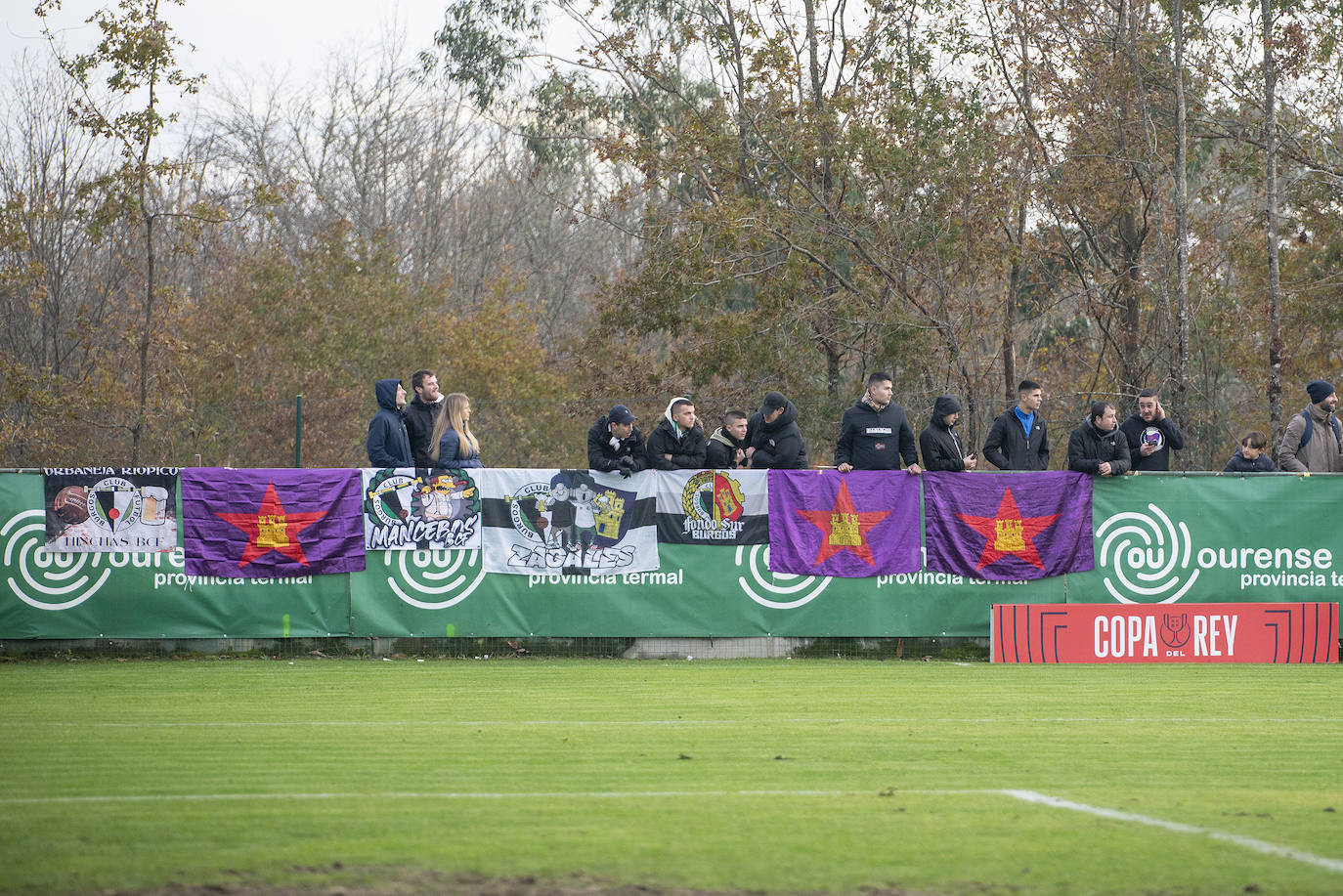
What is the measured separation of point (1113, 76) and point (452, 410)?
16.3 metres

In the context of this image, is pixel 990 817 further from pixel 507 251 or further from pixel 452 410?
pixel 507 251

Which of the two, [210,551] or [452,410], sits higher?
[452,410]

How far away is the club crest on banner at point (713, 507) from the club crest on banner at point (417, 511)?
216 centimetres

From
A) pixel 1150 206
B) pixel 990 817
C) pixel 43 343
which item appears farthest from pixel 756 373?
pixel 990 817

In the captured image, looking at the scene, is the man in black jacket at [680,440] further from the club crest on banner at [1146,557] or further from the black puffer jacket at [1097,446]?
the club crest on banner at [1146,557]

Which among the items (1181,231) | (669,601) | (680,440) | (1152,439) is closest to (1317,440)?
(1152,439)

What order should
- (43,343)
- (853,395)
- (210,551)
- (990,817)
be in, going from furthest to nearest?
(43,343) < (853,395) < (210,551) < (990,817)

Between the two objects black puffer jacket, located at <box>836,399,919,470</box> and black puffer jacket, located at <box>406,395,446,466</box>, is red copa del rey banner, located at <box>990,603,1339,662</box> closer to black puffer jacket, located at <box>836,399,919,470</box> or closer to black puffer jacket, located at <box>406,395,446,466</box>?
black puffer jacket, located at <box>836,399,919,470</box>

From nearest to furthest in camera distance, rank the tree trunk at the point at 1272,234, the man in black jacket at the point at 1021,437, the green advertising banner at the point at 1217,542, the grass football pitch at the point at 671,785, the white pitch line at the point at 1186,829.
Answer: the grass football pitch at the point at 671,785
the white pitch line at the point at 1186,829
the green advertising banner at the point at 1217,542
the man in black jacket at the point at 1021,437
the tree trunk at the point at 1272,234

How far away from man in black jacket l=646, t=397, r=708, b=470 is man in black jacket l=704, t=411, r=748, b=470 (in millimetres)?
223

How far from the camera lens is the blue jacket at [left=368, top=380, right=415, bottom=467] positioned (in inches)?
572

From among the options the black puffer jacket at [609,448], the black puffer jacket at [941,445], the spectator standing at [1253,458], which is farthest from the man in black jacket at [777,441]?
the spectator standing at [1253,458]

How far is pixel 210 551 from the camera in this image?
14102mm

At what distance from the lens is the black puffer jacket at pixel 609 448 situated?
14609mm
